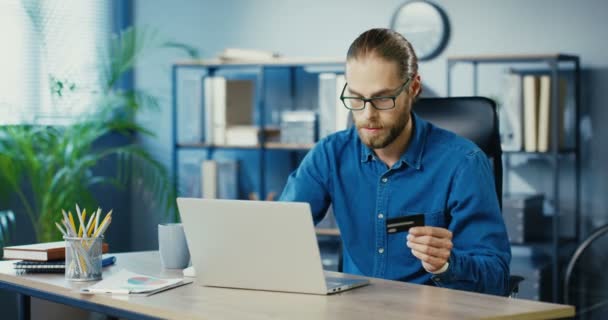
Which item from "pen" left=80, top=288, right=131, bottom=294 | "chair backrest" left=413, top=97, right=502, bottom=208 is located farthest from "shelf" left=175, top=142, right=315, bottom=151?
"pen" left=80, top=288, right=131, bottom=294

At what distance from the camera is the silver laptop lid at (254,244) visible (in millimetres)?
1685

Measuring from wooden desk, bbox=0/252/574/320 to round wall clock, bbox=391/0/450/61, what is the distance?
2.46 metres

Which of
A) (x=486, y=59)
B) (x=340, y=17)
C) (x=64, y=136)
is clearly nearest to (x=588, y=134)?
(x=486, y=59)

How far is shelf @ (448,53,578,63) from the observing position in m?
3.63

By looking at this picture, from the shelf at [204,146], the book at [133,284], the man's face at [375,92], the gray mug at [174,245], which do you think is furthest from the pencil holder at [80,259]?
the shelf at [204,146]

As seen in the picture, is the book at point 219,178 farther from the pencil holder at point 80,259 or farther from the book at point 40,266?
the pencil holder at point 80,259

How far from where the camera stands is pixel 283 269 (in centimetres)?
173

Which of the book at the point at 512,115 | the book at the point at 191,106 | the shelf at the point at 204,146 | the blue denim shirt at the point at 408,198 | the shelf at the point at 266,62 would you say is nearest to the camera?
the blue denim shirt at the point at 408,198

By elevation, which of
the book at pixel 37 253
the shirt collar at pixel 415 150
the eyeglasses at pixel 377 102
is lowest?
the book at pixel 37 253

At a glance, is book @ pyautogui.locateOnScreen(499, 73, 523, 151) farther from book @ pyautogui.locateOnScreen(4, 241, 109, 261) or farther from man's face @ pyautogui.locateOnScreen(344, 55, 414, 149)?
book @ pyautogui.locateOnScreen(4, 241, 109, 261)

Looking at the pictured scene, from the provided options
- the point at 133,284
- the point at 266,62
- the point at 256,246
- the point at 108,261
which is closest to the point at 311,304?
the point at 256,246

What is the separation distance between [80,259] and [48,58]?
282cm

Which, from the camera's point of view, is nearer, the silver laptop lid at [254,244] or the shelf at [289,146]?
the silver laptop lid at [254,244]

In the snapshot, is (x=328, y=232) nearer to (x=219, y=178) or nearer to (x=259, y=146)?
(x=259, y=146)
